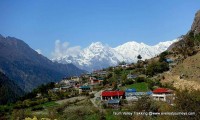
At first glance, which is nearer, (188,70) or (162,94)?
(162,94)

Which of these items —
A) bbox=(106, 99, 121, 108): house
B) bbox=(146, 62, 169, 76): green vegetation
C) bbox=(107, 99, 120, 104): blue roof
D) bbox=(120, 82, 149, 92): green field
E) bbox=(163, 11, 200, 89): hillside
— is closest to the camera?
bbox=(106, 99, 121, 108): house

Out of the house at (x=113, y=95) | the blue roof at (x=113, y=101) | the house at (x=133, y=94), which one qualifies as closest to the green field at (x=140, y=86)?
the house at (x=133, y=94)

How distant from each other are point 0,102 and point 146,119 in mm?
92051

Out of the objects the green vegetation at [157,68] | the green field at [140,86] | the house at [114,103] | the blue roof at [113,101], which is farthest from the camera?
the green vegetation at [157,68]

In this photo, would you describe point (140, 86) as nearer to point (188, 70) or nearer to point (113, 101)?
point (188, 70)

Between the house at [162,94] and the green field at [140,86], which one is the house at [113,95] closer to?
the green field at [140,86]

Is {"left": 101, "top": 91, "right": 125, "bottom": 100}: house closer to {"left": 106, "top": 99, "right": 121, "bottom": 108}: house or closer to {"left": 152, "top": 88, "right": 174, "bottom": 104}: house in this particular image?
{"left": 106, "top": 99, "right": 121, "bottom": 108}: house

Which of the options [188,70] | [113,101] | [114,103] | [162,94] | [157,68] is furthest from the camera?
[157,68]

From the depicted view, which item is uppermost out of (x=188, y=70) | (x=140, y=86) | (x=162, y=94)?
(x=188, y=70)

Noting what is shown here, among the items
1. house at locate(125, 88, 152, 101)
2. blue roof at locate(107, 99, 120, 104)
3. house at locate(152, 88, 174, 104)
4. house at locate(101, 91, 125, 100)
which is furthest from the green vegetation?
blue roof at locate(107, 99, 120, 104)

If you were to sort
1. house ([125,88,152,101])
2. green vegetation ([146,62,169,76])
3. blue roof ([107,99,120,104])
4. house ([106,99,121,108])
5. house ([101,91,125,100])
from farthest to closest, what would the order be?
green vegetation ([146,62,169,76]) → house ([101,91,125,100]) → house ([125,88,152,101]) → blue roof ([107,99,120,104]) → house ([106,99,121,108])

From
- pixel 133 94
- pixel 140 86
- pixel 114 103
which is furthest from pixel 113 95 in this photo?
pixel 140 86

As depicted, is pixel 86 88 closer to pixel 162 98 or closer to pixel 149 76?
pixel 149 76

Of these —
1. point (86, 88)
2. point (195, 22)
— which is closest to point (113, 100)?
point (86, 88)
